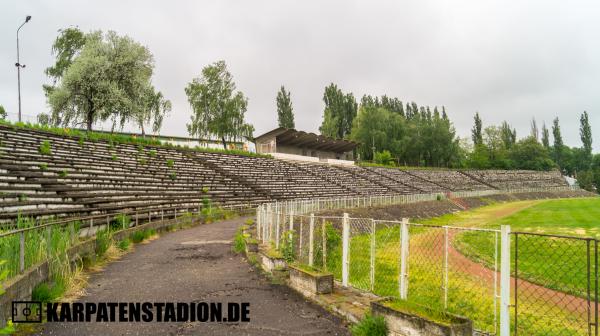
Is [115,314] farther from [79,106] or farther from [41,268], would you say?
[79,106]

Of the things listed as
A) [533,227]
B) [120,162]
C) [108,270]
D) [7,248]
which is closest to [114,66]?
[120,162]

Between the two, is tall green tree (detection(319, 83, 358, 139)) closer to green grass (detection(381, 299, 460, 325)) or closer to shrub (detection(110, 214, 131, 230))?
shrub (detection(110, 214, 131, 230))

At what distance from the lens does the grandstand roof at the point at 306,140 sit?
52725mm

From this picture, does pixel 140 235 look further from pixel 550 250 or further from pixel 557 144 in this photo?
pixel 557 144

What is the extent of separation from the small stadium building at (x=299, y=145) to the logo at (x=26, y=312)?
1781 inches

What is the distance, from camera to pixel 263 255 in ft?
32.8

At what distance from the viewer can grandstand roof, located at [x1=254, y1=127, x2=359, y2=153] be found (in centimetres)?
5272

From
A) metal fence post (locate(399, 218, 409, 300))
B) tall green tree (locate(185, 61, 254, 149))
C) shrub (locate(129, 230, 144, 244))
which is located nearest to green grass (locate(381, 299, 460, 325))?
metal fence post (locate(399, 218, 409, 300))

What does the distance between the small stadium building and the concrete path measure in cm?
4022

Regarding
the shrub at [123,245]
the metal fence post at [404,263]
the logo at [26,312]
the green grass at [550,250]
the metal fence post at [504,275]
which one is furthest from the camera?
the shrub at [123,245]

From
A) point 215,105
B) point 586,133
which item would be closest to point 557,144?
point 586,133

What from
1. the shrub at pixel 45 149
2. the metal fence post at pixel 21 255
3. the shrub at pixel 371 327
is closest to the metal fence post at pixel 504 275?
the shrub at pixel 371 327

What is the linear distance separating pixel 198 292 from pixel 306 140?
50508 mm

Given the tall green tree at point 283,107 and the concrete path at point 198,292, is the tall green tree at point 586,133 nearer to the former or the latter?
the tall green tree at point 283,107
